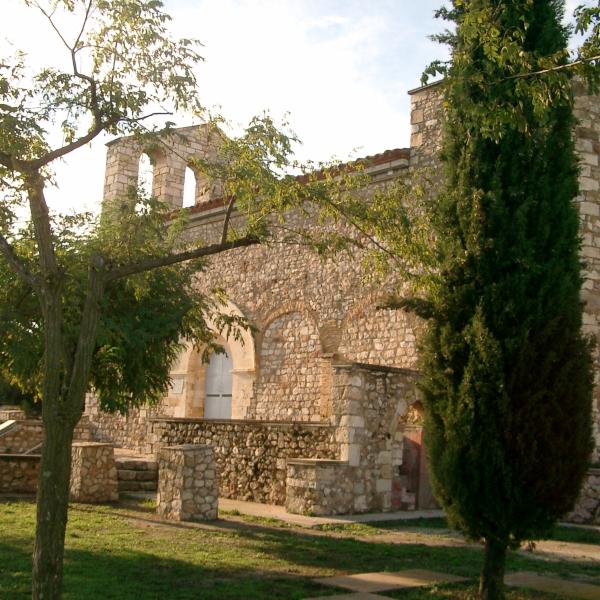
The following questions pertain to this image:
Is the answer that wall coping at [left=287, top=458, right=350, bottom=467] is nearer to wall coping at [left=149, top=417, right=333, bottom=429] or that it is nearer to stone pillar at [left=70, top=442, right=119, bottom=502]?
wall coping at [left=149, top=417, right=333, bottom=429]

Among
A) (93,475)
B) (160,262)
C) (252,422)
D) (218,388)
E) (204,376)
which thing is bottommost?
(93,475)

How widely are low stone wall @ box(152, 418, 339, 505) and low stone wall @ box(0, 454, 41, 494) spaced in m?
2.62

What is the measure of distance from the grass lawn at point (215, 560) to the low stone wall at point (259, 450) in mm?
1618

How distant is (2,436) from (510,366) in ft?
41.9

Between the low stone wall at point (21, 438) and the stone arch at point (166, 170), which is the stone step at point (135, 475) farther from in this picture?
the stone arch at point (166, 170)

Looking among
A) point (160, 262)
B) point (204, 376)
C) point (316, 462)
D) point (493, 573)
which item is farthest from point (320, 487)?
point (204, 376)

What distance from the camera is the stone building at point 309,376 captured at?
37.7ft

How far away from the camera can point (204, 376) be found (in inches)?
685

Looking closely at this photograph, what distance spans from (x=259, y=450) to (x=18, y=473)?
365cm

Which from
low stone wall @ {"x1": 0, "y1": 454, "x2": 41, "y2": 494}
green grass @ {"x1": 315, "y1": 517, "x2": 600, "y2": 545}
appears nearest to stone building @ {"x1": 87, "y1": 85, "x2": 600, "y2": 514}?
green grass @ {"x1": 315, "y1": 517, "x2": 600, "y2": 545}

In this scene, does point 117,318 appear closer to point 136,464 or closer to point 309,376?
point 136,464

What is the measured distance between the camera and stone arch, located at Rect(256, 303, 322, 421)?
14742 millimetres

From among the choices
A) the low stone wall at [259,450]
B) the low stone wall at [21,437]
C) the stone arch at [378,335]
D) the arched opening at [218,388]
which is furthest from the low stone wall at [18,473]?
the stone arch at [378,335]

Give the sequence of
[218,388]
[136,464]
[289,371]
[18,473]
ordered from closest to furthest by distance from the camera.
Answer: [18,473], [136,464], [289,371], [218,388]
